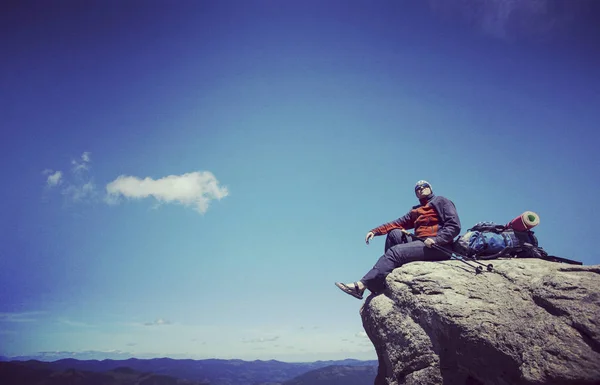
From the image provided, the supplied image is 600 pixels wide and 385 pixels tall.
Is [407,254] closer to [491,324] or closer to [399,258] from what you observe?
[399,258]

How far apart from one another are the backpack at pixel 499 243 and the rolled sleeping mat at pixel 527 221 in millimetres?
278

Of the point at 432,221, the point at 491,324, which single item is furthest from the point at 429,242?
the point at 491,324

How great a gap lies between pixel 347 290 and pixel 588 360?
495cm

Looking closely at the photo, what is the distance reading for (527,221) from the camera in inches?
297

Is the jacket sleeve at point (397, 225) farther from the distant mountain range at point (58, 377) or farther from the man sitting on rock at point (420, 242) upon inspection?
the distant mountain range at point (58, 377)

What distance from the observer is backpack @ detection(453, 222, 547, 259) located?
7852 millimetres

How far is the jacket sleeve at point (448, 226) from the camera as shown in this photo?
26.7 feet

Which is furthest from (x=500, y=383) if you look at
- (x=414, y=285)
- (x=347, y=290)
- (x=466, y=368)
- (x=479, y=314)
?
(x=347, y=290)

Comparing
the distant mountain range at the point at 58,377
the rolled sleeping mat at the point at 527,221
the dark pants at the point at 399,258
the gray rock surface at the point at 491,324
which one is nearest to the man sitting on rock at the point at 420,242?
the dark pants at the point at 399,258

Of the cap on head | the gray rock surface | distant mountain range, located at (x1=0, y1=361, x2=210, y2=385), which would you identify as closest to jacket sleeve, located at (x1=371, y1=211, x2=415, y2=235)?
the cap on head

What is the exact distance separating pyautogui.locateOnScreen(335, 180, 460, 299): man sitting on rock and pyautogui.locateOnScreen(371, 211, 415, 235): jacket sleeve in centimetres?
34

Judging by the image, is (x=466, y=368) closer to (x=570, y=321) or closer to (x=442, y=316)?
(x=442, y=316)

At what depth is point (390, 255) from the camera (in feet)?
27.9

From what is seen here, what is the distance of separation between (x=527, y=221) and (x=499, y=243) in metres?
0.89
